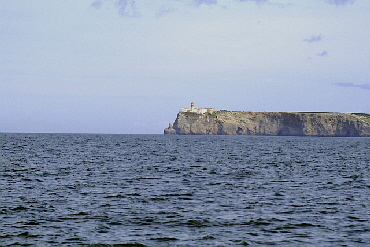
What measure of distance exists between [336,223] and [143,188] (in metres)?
12.6

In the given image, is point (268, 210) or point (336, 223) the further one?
point (268, 210)

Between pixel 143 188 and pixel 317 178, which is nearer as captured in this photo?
→ pixel 143 188

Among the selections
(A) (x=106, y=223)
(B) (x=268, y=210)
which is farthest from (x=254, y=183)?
(A) (x=106, y=223)

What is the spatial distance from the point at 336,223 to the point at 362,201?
585 centimetres

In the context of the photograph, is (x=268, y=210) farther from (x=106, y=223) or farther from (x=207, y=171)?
(x=207, y=171)

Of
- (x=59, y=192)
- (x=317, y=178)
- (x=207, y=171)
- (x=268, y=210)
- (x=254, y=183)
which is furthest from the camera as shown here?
(x=207, y=171)

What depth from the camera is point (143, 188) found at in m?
27.2

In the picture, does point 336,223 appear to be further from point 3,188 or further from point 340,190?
point 3,188

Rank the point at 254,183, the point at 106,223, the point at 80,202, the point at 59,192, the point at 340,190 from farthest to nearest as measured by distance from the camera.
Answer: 1. the point at 254,183
2. the point at 340,190
3. the point at 59,192
4. the point at 80,202
5. the point at 106,223

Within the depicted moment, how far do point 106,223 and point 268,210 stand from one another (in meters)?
7.47

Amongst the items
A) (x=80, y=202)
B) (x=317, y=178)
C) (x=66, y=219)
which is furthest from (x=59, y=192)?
(x=317, y=178)

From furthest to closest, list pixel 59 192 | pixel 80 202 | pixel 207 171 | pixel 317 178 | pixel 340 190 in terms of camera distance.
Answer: pixel 207 171 < pixel 317 178 < pixel 340 190 < pixel 59 192 < pixel 80 202

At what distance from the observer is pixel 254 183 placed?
3014cm

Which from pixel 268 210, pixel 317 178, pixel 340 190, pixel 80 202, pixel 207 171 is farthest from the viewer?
pixel 207 171
